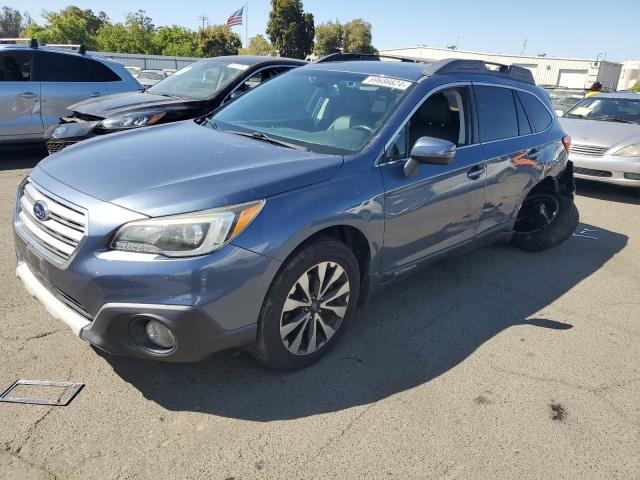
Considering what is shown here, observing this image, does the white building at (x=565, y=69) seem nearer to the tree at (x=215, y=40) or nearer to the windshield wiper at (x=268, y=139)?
the tree at (x=215, y=40)

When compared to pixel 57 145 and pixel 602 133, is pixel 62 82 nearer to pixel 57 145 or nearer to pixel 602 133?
pixel 57 145

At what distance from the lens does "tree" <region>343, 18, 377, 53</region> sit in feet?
209

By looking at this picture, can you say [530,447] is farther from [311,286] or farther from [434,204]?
[434,204]

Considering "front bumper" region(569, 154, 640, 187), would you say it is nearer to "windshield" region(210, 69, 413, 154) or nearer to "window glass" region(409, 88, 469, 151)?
"window glass" region(409, 88, 469, 151)

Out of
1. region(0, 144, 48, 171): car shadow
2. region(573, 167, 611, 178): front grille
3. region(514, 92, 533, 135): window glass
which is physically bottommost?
region(0, 144, 48, 171): car shadow

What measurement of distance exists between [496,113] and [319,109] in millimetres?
Answer: 1605

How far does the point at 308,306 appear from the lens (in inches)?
115

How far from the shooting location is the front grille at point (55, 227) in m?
2.51

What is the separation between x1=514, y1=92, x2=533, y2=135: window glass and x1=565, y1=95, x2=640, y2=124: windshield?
5491mm

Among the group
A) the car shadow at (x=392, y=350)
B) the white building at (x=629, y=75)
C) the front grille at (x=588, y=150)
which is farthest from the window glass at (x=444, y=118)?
the white building at (x=629, y=75)

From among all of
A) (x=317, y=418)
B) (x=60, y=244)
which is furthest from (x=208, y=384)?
(x=60, y=244)

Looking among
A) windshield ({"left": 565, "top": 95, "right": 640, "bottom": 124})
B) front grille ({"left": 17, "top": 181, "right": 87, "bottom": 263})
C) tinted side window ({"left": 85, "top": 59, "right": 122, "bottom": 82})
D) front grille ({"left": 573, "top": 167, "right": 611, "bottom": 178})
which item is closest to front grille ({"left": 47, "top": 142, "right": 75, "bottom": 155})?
tinted side window ({"left": 85, "top": 59, "right": 122, "bottom": 82})

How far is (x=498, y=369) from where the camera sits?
3.25 meters

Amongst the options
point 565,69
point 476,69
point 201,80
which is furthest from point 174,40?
point 476,69
